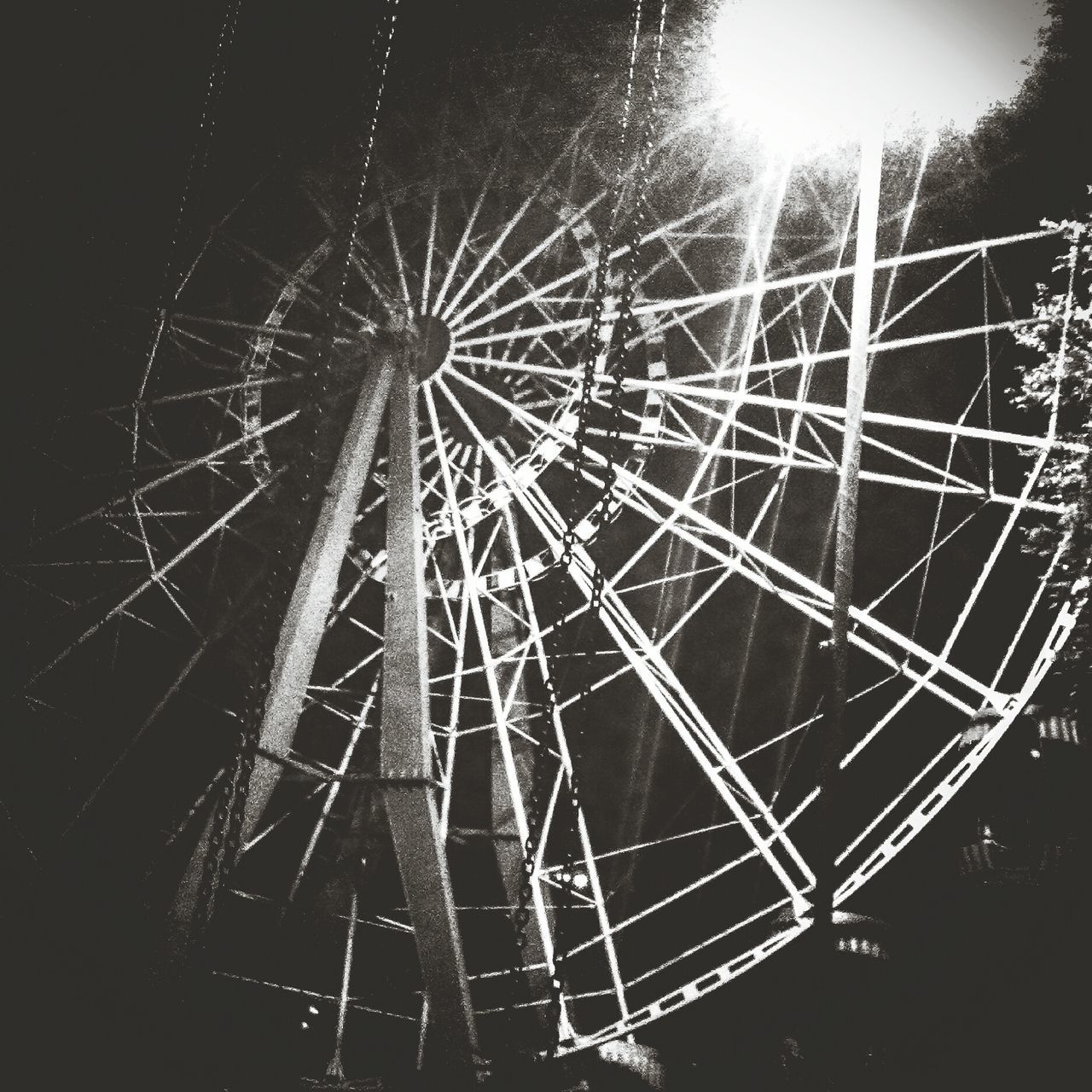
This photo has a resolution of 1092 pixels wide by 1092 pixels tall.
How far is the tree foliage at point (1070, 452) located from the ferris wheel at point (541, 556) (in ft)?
0.98

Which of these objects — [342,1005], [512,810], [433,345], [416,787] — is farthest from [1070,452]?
[342,1005]

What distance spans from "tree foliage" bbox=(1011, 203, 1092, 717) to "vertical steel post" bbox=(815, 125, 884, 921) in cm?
198

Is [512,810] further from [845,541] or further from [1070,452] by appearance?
[1070,452]

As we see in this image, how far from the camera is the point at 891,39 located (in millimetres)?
5918

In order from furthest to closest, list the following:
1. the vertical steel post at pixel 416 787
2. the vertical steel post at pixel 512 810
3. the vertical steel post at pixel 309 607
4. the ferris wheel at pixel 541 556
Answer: the vertical steel post at pixel 512 810 → the vertical steel post at pixel 309 607 → the ferris wheel at pixel 541 556 → the vertical steel post at pixel 416 787

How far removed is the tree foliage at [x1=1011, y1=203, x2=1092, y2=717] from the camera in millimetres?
6562

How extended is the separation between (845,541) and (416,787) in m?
3.83

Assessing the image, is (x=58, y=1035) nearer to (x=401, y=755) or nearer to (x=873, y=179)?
(x=401, y=755)

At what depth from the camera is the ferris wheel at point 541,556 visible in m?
6.90

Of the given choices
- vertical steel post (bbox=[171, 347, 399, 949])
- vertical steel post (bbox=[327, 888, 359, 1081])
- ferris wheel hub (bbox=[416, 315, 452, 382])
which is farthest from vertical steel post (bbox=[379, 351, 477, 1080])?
vertical steel post (bbox=[327, 888, 359, 1081])

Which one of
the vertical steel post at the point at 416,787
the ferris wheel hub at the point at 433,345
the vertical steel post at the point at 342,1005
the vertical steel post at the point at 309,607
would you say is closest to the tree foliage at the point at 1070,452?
the vertical steel post at the point at 416,787

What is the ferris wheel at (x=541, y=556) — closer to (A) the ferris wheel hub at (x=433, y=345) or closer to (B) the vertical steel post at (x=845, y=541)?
(A) the ferris wheel hub at (x=433, y=345)

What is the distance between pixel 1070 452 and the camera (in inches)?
295

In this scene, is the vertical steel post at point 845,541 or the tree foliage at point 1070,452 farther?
the tree foliage at point 1070,452
